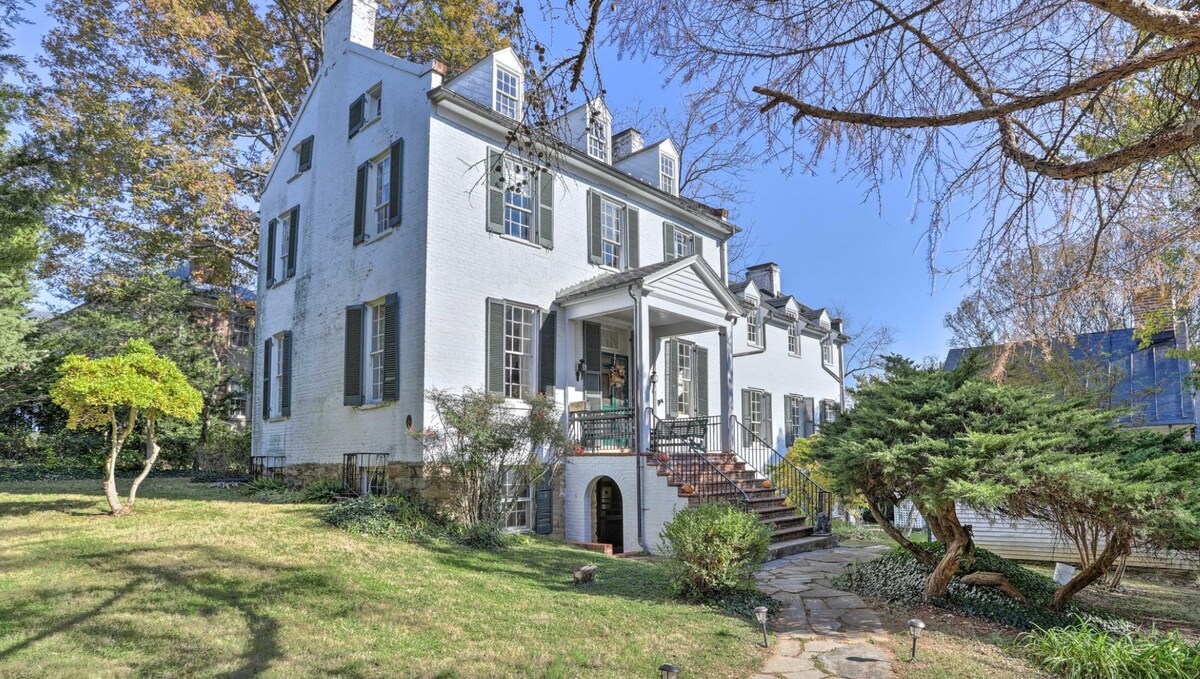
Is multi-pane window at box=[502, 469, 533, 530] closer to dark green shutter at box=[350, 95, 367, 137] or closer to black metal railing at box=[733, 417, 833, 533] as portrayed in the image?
black metal railing at box=[733, 417, 833, 533]

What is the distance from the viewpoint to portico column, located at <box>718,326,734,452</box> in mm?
13961

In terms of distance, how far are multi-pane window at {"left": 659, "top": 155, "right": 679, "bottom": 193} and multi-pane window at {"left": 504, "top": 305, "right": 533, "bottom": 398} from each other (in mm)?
6227

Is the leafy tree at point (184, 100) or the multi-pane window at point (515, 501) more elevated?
the leafy tree at point (184, 100)

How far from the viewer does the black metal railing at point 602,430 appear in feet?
40.1

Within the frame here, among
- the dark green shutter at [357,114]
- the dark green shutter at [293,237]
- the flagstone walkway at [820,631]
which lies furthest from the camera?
the dark green shutter at [293,237]

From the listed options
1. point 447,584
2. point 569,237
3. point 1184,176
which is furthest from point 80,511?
point 1184,176

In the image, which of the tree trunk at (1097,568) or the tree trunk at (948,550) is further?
the tree trunk at (948,550)

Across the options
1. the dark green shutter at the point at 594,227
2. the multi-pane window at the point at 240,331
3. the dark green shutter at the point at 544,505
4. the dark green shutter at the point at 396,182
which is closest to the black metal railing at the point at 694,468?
the dark green shutter at the point at 544,505

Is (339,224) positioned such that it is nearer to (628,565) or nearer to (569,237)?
(569,237)

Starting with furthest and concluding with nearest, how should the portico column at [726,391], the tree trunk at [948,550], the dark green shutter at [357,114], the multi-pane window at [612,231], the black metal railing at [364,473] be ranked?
the multi-pane window at [612,231] < the portico column at [726,391] < the dark green shutter at [357,114] < the black metal railing at [364,473] < the tree trunk at [948,550]

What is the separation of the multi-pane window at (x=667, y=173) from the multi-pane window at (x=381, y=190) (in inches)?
272

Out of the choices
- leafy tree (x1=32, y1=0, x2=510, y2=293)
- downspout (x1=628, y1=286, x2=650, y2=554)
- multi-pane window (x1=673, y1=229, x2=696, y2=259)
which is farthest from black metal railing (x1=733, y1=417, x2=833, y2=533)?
leafy tree (x1=32, y1=0, x2=510, y2=293)

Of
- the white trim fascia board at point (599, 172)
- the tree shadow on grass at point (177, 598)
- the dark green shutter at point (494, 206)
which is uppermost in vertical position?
the white trim fascia board at point (599, 172)

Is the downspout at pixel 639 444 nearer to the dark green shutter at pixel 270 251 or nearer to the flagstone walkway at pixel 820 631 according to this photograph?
the flagstone walkway at pixel 820 631
